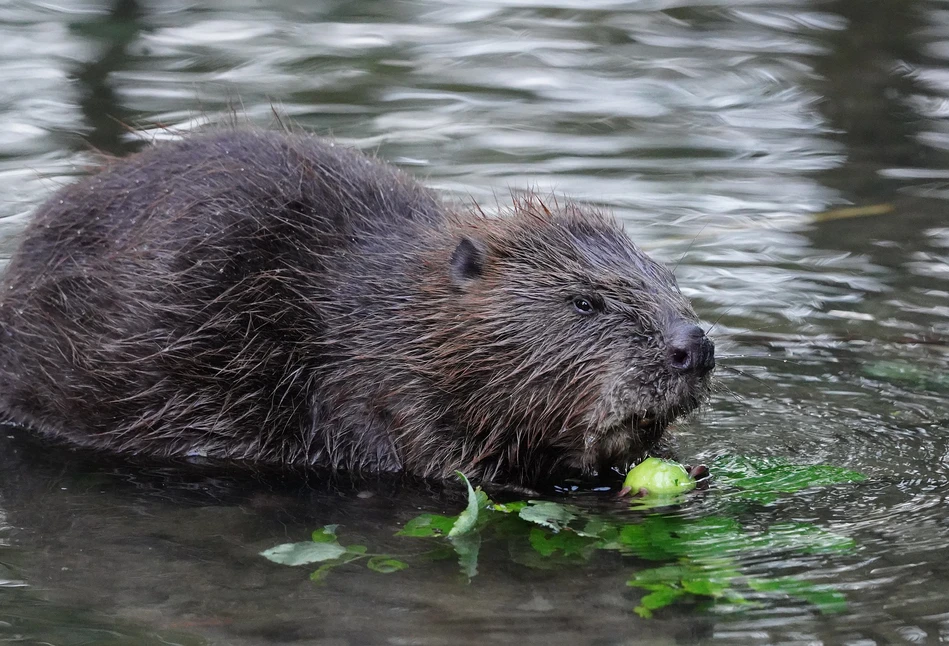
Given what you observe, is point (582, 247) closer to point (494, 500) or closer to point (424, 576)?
point (494, 500)

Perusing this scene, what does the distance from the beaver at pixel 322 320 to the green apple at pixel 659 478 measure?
0.09 meters

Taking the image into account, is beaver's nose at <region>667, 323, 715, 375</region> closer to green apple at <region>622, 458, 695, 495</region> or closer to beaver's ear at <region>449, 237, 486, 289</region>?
green apple at <region>622, 458, 695, 495</region>

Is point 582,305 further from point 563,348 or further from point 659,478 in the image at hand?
point 659,478

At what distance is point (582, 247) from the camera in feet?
16.5

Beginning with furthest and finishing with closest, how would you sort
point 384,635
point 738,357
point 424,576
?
point 738,357 → point 424,576 → point 384,635

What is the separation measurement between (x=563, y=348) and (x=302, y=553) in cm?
116

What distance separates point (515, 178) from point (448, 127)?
3.61 feet

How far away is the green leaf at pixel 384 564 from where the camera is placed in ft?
13.8

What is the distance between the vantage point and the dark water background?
3928mm

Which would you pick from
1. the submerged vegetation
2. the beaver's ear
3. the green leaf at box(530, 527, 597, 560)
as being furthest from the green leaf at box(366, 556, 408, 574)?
the beaver's ear

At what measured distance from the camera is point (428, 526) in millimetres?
4598

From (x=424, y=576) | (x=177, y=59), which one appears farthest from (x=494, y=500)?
(x=177, y=59)

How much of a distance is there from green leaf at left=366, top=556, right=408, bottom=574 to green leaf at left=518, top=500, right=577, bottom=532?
1.51 ft

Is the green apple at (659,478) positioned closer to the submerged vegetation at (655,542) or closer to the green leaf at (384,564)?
the submerged vegetation at (655,542)
